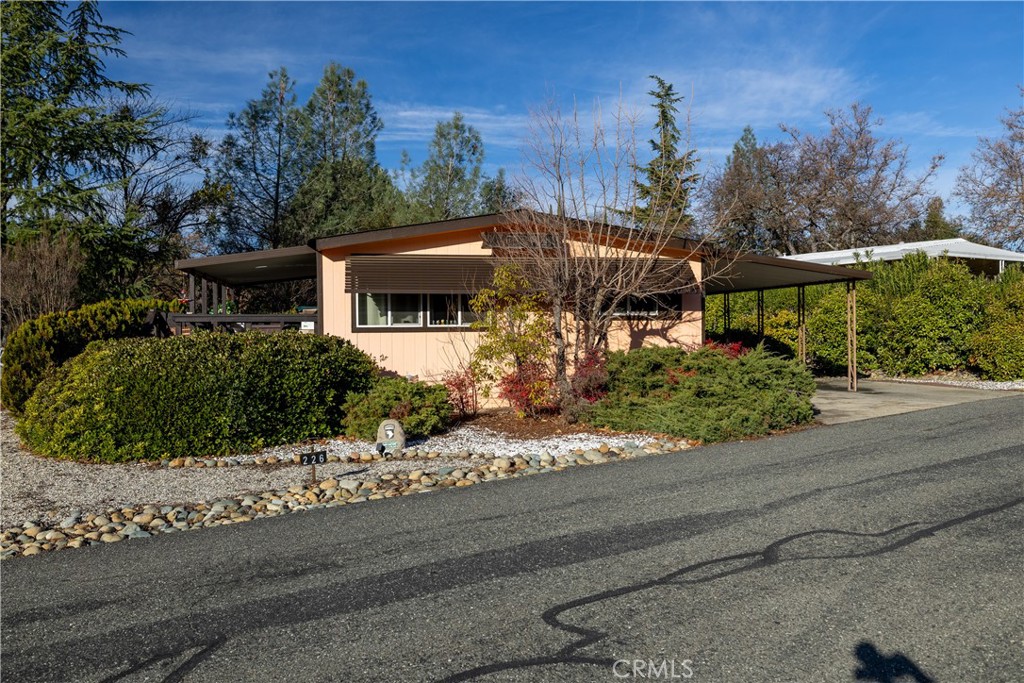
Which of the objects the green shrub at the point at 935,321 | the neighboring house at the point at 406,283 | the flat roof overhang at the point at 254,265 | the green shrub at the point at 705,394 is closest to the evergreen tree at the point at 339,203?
the flat roof overhang at the point at 254,265

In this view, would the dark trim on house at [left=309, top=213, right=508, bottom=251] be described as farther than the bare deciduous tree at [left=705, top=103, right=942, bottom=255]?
No

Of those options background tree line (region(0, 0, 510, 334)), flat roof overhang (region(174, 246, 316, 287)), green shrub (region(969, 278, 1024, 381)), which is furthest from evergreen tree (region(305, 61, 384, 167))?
green shrub (region(969, 278, 1024, 381))

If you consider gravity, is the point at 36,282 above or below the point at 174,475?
above

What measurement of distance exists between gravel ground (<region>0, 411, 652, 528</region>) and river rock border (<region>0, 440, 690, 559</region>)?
0.19 m

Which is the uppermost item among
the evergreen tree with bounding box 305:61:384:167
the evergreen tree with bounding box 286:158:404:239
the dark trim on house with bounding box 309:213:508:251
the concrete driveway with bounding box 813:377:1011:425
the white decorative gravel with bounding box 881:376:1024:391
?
the evergreen tree with bounding box 305:61:384:167

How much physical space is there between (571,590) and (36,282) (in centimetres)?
1431

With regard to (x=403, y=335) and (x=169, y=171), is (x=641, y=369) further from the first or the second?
(x=169, y=171)

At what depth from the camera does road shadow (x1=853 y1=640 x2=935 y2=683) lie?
323 cm

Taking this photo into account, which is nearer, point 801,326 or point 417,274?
point 417,274

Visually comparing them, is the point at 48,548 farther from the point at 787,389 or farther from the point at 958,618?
the point at 787,389

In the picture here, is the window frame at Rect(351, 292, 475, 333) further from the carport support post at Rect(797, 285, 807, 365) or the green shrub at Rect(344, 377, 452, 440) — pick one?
the carport support post at Rect(797, 285, 807, 365)

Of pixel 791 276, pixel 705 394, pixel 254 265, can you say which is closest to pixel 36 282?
pixel 254 265

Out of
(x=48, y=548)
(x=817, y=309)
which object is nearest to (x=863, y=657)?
(x=48, y=548)

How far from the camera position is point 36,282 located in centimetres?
1493
